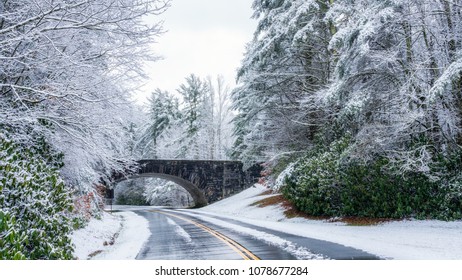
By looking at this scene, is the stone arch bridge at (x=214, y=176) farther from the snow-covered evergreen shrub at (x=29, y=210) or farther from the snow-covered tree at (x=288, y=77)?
the snow-covered evergreen shrub at (x=29, y=210)

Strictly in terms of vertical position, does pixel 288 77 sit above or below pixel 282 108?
above

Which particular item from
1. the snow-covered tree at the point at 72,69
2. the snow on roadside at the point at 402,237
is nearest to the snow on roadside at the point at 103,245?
the snow-covered tree at the point at 72,69

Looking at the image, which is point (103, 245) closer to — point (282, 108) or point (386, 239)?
point (386, 239)


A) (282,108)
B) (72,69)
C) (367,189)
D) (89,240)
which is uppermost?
(282,108)

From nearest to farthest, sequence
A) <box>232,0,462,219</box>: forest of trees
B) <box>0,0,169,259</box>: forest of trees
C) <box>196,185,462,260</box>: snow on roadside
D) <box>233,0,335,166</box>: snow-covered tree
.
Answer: <box>0,0,169,259</box>: forest of trees
<box>196,185,462,260</box>: snow on roadside
<box>232,0,462,219</box>: forest of trees
<box>233,0,335,166</box>: snow-covered tree

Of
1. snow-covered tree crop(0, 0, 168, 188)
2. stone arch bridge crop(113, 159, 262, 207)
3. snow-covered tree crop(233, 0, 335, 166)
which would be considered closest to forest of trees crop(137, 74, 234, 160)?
stone arch bridge crop(113, 159, 262, 207)

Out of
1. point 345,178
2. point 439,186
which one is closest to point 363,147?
point 345,178

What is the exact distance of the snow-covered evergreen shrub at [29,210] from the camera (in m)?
4.65

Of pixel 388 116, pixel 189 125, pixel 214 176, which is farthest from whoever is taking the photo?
pixel 189 125

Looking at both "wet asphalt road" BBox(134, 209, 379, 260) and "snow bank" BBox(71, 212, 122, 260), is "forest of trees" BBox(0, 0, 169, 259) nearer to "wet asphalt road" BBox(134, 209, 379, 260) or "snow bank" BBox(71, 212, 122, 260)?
"snow bank" BBox(71, 212, 122, 260)

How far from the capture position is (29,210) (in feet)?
18.8

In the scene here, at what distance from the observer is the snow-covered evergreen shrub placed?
4.65m

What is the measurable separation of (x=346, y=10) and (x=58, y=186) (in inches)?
464

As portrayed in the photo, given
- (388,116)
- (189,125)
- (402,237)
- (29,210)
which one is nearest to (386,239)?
(402,237)
